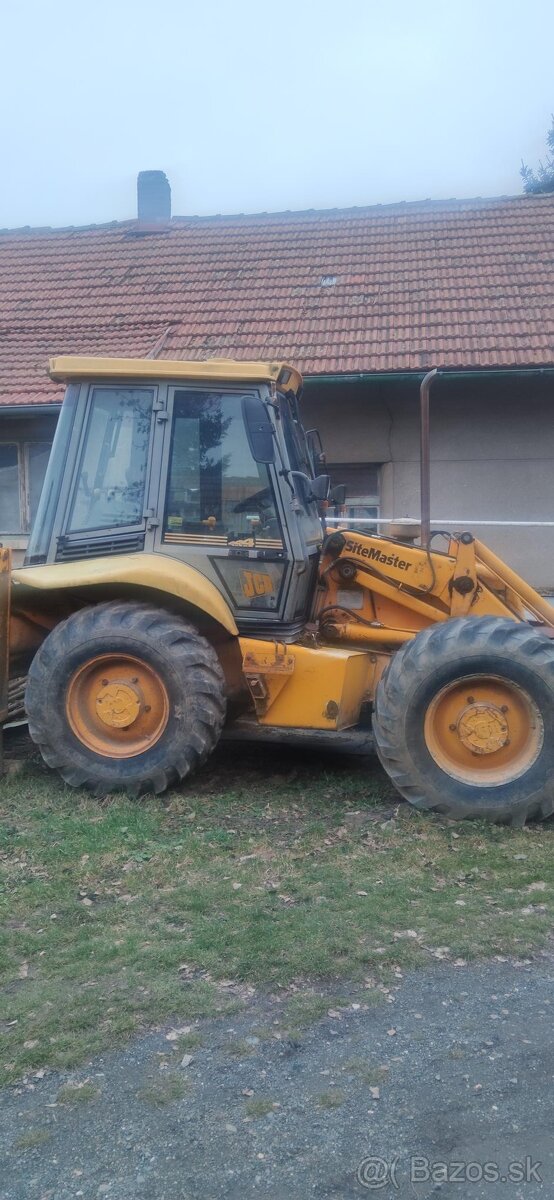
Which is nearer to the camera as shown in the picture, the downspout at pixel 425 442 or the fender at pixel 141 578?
the downspout at pixel 425 442

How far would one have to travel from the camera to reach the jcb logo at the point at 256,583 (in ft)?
18.8

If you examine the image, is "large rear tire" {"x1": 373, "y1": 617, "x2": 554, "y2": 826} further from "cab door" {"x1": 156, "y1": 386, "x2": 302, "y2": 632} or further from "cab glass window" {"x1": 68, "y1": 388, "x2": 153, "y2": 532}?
"cab glass window" {"x1": 68, "y1": 388, "x2": 153, "y2": 532}

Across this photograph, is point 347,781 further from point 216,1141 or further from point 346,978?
point 216,1141

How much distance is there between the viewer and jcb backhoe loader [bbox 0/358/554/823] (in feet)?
17.3

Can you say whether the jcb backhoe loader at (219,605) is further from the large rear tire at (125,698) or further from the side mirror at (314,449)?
the side mirror at (314,449)

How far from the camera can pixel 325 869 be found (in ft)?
15.0

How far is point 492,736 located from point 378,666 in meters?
0.98

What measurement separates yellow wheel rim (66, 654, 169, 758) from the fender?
45 centimetres

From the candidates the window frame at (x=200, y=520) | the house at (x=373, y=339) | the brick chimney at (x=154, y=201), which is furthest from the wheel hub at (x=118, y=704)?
the brick chimney at (x=154, y=201)

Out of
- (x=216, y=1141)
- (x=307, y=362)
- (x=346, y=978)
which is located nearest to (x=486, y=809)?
(x=346, y=978)

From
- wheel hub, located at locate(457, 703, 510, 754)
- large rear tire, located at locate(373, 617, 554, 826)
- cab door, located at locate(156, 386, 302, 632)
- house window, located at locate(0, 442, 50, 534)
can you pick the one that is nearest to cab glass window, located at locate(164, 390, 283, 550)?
cab door, located at locate(156, 386, 302, 632)

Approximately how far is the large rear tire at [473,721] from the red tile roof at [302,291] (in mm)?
5653

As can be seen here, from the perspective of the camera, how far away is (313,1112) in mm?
2764

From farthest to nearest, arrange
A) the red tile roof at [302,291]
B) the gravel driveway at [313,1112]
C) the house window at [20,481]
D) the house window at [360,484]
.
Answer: the house window at [20,481] → the house window at [360,484] → the red tile roof at [302,291] → the gravel driveway at [313,1112]
